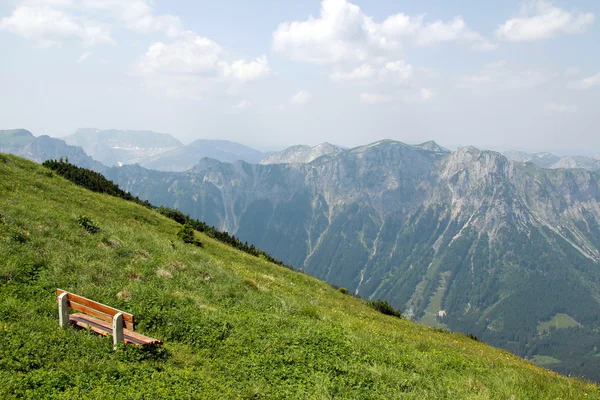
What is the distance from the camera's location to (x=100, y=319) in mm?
13195

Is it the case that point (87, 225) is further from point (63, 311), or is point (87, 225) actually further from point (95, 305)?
point (95, 305)

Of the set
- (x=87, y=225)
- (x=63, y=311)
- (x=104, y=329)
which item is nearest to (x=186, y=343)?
(x=104, y=329)

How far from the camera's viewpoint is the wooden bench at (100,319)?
12466 millimetres

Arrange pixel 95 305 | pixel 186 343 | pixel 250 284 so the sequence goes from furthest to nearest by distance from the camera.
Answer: pixel 250 284 < pixel 186 343 < pixel 95 305

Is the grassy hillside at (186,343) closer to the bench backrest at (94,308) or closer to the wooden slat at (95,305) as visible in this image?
the bench backrest at (94,308)

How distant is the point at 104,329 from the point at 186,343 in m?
3.00

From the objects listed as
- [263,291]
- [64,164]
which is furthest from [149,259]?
[64,164]

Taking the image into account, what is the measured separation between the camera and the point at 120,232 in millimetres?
24859

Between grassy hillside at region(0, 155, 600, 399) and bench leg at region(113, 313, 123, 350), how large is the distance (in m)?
0.32

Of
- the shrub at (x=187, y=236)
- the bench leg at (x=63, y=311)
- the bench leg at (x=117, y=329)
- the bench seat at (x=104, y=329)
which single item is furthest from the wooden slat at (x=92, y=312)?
the shrub at (x=187, y=236)

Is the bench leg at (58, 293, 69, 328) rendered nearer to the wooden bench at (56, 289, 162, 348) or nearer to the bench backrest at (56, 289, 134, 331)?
the wooden bench at (56, 289, 162, 348)

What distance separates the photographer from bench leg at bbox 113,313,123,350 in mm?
12225

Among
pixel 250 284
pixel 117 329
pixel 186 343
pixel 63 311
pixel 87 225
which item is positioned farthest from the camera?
pixel 87 225

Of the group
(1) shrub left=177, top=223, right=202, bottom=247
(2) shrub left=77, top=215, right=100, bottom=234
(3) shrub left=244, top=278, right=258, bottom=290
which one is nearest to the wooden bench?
(3) shrub left=244, top=278, right=258, bottom=290
